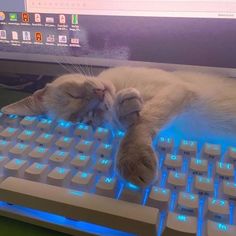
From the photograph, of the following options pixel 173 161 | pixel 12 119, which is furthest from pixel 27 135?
pixel 173 161

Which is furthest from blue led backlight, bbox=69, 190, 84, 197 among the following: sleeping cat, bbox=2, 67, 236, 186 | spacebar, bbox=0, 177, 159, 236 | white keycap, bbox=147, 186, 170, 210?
sleeping cat, bbox=2, 67, 236, 186

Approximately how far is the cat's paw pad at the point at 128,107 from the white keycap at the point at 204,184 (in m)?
0.21

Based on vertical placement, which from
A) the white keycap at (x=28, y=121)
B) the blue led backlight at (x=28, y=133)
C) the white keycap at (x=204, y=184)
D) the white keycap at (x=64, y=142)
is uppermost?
the white keycap at (x=204, y=184)

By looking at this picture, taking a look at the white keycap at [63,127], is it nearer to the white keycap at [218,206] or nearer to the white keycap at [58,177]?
the white keycap at [58,177]

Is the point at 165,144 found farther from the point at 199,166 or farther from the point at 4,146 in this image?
the point at 4,146

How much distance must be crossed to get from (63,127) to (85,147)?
13cm

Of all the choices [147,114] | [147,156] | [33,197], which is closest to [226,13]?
[147,114]

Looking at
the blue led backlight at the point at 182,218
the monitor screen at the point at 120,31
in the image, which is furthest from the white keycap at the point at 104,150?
the monitor screen at the point at 120,31

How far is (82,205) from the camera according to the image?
0.49 m

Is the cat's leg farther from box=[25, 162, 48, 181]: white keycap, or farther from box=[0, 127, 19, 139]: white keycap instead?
box=[0, 127, 19, 139]: white keycap

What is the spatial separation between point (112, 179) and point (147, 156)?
78 millimetres

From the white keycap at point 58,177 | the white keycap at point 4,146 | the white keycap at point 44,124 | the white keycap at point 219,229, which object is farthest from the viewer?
the white keycap at point 44,124

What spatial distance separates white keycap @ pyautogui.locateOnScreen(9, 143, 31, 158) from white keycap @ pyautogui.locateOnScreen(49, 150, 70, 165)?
6cm

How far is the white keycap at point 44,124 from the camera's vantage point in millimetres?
754
